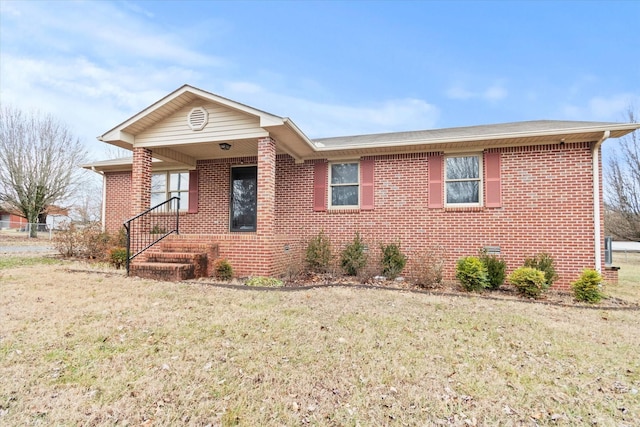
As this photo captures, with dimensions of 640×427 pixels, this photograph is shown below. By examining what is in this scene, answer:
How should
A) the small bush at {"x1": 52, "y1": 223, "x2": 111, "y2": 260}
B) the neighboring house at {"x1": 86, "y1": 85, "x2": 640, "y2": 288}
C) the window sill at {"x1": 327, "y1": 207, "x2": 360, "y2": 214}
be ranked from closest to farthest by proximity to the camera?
the neighboring house at {"x1": 86, "y1": 85, "x2": 640, "y2": 288}, the window sill at {"x1": 327, "y1": 207, "x2": 360, "y2": 214}, the small bush at {"x1": 52, "y1": 223, "x2": 111, "y2": 260}

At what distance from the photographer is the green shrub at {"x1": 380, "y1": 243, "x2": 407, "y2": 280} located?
7418mm

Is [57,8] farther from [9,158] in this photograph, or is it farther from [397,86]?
[397,86]

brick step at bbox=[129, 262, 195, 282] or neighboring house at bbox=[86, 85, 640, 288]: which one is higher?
neighboring house at bbox=[86, 85, 640, 288]

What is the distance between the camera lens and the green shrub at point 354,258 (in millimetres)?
7539

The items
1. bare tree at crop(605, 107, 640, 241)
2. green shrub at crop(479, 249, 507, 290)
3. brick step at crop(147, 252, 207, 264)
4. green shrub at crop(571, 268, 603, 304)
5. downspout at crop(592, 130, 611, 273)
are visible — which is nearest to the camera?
green shrub at crop(571, 268, 603, 304)

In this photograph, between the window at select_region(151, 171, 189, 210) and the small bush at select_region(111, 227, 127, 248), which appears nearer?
the small bush at select_region(111, 227, 127, 248)

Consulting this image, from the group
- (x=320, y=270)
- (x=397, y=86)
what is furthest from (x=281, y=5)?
(x=320, y=270)

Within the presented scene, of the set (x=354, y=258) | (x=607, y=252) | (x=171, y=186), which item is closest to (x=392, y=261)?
(x=354, y=258)

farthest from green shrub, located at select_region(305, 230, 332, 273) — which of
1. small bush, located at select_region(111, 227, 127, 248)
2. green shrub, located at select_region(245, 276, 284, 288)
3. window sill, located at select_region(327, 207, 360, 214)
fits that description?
small bush, located at select_region(111, 227, 127, 248)

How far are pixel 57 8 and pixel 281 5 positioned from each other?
23.3 feet

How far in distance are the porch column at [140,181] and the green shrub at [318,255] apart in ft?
13.4

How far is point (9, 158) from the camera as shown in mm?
19016

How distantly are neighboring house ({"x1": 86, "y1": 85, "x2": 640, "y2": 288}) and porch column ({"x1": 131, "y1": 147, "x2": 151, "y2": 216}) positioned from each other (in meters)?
0.02

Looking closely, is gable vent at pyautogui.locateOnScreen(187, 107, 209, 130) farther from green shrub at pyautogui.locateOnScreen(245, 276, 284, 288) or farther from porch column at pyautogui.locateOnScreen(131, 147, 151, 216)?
green shrub at pyautogui.locateOnScreen(245, 276, 284, 288)
